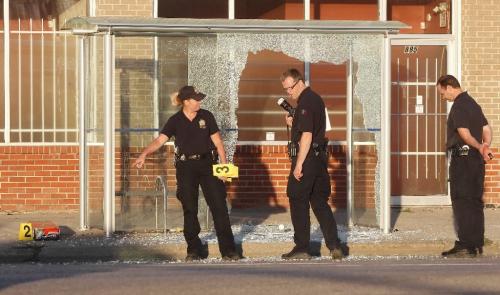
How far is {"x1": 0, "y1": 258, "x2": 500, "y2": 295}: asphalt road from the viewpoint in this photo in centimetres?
1153

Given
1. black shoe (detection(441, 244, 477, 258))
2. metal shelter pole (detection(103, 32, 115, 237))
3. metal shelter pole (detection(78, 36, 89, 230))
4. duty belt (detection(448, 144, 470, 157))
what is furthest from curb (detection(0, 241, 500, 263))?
metal shelter pole (detection(78, 36, 89, 230))

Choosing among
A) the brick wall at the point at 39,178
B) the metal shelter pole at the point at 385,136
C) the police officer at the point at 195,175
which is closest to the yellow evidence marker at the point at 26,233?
the police officer at the point at 195,175

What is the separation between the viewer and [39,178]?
19.6 meters

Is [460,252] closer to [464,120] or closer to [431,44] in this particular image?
[464,120]

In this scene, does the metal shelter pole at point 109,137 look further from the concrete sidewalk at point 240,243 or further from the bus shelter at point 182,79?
the concrete sidewalk at point 240,243

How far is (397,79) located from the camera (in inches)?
816

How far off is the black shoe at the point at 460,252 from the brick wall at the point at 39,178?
620 cm

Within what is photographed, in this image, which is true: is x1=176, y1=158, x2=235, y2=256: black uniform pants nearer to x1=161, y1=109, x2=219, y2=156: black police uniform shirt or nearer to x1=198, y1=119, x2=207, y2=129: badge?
x1=161, y1=109, x2=219, y2=156: black police uniform shirt

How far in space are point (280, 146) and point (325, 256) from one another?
4.39 m

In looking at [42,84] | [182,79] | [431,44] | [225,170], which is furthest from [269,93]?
[225,170]

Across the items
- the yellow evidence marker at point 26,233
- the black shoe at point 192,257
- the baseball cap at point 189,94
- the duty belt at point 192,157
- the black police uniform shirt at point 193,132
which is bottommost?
the black shoe at point 192,257

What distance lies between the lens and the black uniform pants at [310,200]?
14992 millimetres

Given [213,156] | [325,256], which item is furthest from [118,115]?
[325,256]

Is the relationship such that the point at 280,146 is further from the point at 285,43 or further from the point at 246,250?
the point at 246,250
